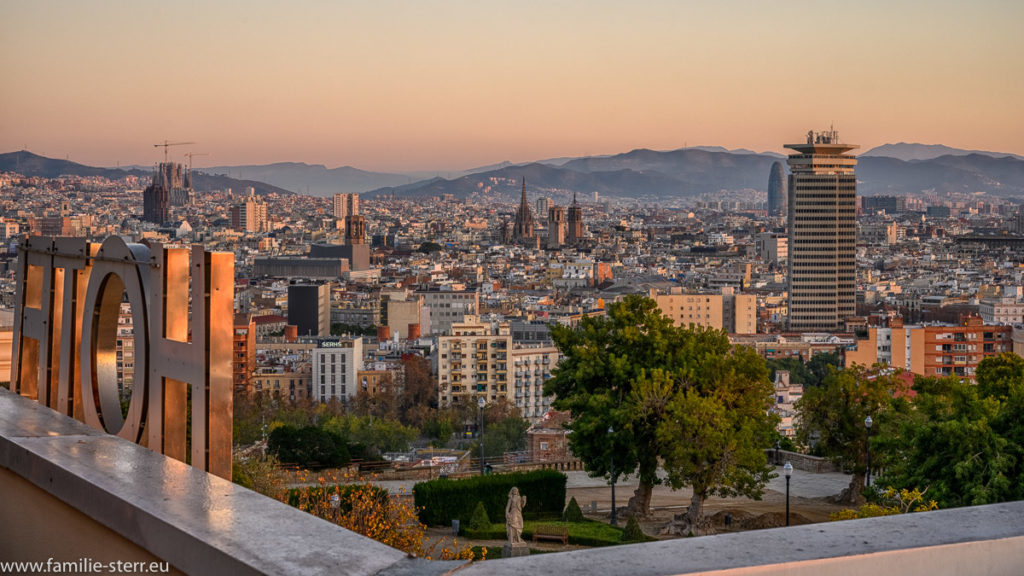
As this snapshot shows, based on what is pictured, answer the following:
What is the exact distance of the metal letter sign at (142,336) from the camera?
2971 millimetres

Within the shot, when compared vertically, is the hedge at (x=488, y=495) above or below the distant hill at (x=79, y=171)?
below

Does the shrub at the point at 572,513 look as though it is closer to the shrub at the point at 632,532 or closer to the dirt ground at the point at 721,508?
the dirt ground at the point at 721,508

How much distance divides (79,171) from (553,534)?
9706 cm

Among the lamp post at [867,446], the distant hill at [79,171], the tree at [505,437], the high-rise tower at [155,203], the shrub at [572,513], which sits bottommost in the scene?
the tree at [505,437]

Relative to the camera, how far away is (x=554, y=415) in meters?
25.5

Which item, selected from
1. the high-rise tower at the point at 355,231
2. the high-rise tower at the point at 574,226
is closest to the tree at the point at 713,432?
the high-rise tower at the point at 355,231

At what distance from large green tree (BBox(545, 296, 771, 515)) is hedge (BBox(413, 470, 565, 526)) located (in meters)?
0.39

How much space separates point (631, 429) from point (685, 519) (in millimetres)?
827

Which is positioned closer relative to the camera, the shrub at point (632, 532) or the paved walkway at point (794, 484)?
the shrub at point (632, 532)

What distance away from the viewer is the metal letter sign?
9.75ft

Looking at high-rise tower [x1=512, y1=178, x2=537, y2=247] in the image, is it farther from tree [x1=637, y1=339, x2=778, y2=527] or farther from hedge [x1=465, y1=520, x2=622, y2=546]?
hedge [x1=465, y1=520, x2=622, y2=546]

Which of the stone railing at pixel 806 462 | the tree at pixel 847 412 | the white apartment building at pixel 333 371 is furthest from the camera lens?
the white apartment building at pixel 333 371

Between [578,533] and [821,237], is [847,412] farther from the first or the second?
[821,237]

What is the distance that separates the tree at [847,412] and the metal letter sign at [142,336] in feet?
29.4
